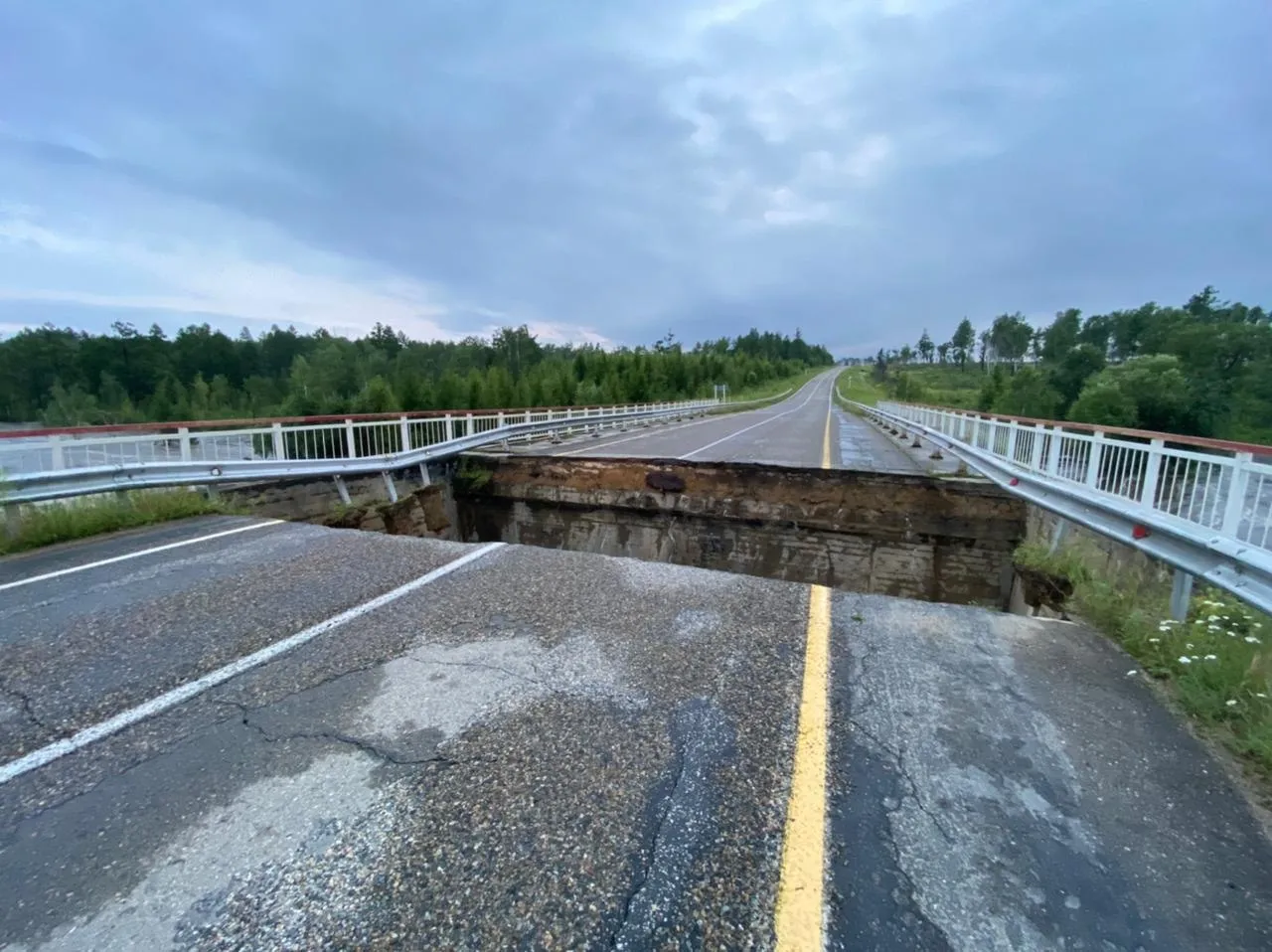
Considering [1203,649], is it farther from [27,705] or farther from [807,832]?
[27,705]

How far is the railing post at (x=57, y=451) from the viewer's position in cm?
621

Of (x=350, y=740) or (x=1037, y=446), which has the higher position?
(x=1037, y=446)

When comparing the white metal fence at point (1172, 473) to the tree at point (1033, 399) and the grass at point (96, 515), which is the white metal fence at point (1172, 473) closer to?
the grass at point (96, 515)

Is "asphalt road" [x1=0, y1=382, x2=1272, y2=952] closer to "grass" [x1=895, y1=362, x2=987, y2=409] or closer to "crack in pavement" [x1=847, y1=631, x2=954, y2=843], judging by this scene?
"crack in pavement" [x1=847, y1=631, x2=954, y2=843]

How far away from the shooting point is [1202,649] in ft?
11.3

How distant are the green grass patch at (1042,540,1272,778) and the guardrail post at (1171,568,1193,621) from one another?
5 centimetres

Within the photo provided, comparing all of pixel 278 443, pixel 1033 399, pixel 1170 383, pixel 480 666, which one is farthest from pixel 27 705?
pixel 1033 399

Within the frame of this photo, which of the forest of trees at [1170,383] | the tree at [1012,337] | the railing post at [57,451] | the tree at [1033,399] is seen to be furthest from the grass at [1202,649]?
the tree at [1012,337]

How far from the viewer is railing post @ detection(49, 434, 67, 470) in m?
6.21

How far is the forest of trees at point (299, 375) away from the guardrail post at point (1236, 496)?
1489 inches

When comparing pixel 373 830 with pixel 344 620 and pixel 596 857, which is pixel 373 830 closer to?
pixel 596 857

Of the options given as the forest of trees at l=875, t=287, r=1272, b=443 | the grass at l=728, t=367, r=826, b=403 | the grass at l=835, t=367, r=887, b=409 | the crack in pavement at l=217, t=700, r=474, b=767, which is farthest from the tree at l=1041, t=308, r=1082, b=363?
the crack in pavement at l=217, t=700, r=474, b=767

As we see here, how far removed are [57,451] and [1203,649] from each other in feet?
34.5

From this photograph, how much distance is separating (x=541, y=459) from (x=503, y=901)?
33.9 ft
